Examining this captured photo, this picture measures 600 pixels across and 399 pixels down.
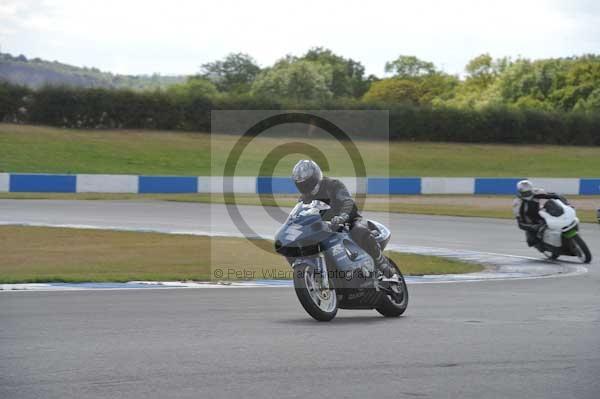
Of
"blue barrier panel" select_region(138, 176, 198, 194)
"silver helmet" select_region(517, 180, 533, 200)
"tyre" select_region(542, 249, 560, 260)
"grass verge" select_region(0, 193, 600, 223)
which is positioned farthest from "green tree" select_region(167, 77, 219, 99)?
"tyre" select_region(542, 249, 560, 260)

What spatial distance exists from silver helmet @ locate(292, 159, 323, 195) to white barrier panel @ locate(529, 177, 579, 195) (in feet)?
102

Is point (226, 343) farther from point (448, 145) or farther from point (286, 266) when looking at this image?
point (448, 145)

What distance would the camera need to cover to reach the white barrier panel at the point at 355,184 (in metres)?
35.6

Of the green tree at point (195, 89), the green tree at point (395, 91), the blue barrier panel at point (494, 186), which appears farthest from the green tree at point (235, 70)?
the blue barrier panel at point (494, 186)

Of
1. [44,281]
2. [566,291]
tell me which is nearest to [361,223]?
[566,291]

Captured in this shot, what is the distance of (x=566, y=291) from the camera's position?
1205 cm

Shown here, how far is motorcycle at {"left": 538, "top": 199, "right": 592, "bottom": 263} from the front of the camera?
16438 mm

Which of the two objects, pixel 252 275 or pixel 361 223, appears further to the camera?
pixel 252 275

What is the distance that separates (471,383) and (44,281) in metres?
7.65

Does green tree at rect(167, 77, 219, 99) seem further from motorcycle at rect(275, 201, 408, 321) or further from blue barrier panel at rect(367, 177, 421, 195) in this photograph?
motorcycle at rect(275, 201, 408, 321)

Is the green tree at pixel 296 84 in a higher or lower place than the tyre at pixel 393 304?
higher

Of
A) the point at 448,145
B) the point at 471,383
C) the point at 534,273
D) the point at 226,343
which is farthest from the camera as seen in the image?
the point at 448,145

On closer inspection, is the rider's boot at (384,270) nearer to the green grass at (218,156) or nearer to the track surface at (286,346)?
the track surface at (286,346)

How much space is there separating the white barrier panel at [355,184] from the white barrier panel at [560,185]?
6.91 meters
